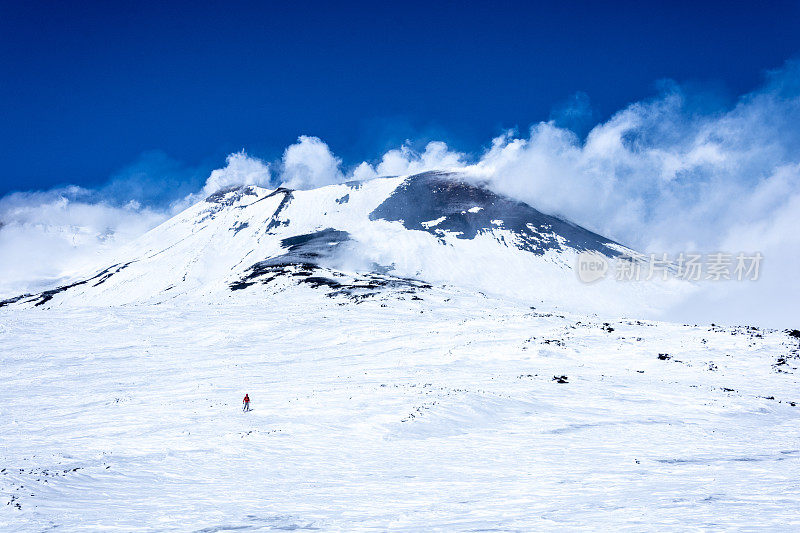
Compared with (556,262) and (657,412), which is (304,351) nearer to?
(657,412)

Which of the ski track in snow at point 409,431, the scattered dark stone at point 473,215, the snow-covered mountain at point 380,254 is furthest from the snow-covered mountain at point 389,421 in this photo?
the scattered dark stone at point 473,215

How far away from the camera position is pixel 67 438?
2255 cm

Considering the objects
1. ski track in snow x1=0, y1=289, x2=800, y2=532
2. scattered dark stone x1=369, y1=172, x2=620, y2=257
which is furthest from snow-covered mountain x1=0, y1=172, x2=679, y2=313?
ski track in snow x1=0, y1=289, x2=800, y2=532

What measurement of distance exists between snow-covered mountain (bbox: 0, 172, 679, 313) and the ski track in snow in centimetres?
3885

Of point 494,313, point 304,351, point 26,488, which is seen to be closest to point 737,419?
point 26,488

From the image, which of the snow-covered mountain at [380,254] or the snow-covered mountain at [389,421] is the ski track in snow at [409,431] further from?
the snow-covered mountain at [380,254]

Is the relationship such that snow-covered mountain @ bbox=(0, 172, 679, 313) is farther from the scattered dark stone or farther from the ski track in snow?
the ski track in snow

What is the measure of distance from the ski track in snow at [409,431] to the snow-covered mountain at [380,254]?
38.9m

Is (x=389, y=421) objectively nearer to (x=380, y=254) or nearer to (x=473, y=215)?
(x=380, y=254)

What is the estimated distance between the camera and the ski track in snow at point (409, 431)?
522 inches

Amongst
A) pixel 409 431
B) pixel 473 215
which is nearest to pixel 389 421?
pixel 409 431

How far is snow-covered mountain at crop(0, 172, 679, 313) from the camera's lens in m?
113

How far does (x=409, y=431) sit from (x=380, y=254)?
4571 inches

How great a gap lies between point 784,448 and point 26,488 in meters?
25.2
